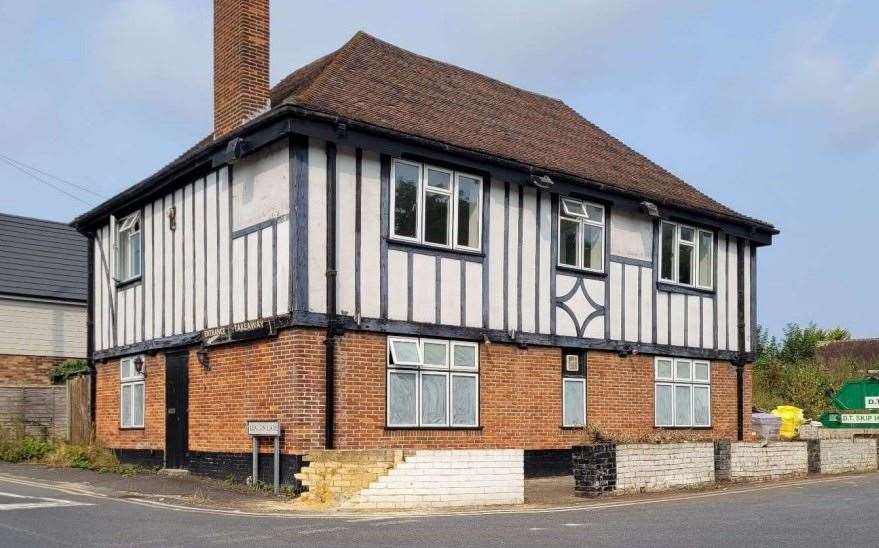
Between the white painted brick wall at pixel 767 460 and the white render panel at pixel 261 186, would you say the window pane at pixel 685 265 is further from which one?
the white render panel at pixel 261 186

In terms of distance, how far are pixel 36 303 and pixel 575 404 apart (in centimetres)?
1765

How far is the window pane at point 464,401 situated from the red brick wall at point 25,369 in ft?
53.4

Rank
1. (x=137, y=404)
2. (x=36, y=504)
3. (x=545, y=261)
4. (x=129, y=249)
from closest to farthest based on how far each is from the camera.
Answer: (x=36, y=504)
(x=545, y=261)
(x=137, y=404)
(x=129, y=249)

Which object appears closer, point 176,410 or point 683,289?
point 176,410

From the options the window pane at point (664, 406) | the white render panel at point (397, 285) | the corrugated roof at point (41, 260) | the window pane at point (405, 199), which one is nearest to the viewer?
the white render panel at point (397, 285)

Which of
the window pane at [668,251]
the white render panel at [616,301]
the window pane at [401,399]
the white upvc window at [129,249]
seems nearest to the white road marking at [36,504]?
the window pane at [401,399]

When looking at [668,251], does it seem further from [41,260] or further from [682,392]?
[41,260]

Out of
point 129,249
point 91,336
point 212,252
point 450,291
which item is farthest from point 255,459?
point 91,336

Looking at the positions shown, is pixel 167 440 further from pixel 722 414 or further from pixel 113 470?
pixel 722 414

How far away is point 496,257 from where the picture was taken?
1939 centimetres

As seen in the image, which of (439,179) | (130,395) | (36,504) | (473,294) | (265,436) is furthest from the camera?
(130,395)

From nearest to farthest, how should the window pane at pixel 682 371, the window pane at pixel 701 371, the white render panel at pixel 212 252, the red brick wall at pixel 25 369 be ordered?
the white render panel at pixel 212 252
the window pane at pixel 682 371
the window pane at pixel 701 371
the red brick wall at pixel 25 369

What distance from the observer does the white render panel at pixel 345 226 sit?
1717cm

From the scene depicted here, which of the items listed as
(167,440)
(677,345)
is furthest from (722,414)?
(167,440)
